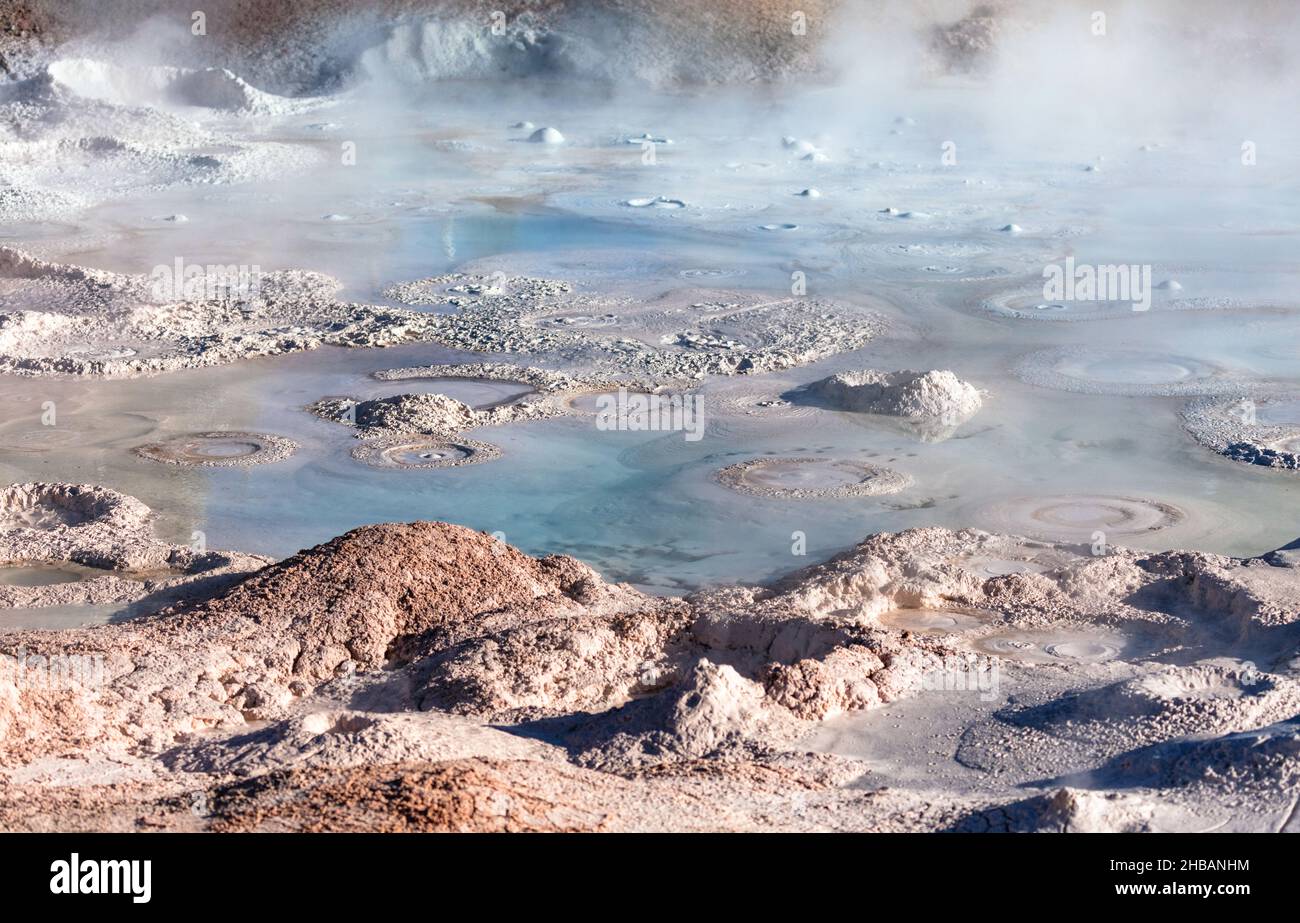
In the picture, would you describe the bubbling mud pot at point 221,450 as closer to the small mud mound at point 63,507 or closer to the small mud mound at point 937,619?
the small mud mound at point 63,507

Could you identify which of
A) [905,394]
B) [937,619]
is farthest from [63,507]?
[905,394]

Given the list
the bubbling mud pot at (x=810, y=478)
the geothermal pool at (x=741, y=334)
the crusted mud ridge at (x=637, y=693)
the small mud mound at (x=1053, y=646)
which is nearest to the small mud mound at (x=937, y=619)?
the crusted mud ridge at (x=637, y=693)

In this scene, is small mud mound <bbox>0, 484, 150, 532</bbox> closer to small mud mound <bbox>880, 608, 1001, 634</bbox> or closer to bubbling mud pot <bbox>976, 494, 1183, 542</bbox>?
small mud mound <bbox>880, 608, 1001, 634</bbox>

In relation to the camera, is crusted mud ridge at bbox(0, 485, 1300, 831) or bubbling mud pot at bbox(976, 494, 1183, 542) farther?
bubbling mud pot at bbox(976, 494, 1183, 542)

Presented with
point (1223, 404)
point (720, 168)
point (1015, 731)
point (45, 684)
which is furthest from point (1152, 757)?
point (720, 168)

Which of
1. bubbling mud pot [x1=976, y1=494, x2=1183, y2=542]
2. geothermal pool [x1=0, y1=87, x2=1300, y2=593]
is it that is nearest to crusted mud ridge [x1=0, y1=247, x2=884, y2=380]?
geothermal pool [x1=0, y1=87, x2=1300, y2=593]

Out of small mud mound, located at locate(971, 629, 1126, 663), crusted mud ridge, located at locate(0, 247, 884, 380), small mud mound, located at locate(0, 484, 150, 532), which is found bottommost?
small mud mound, located at locate(971, 629, 1126, 663)
